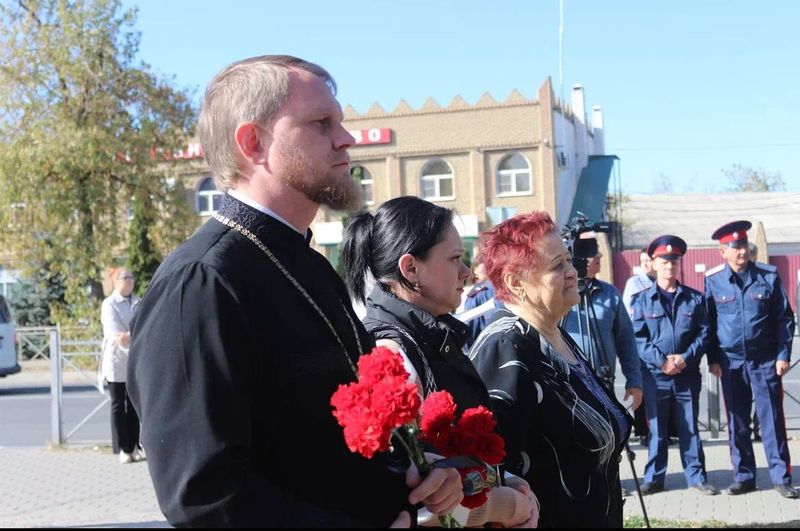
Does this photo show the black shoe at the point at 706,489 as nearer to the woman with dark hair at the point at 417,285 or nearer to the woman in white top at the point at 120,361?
the woman with dark hair at the point at 417,285

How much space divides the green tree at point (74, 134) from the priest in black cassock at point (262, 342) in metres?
22.6

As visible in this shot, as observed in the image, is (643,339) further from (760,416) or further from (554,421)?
(554,421)

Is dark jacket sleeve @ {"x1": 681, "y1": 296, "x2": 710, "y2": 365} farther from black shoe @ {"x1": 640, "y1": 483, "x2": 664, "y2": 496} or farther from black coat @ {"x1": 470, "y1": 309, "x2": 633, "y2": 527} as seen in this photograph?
black coat @ {"x1": 470, "y1": 309, "x2": 633, "y2": 527}

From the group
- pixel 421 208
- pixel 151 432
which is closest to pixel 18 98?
pixel 421 208

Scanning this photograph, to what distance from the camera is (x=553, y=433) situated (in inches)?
138

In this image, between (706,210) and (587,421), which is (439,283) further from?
(706,210)

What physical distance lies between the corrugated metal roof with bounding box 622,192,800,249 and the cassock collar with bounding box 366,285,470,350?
49.4 m

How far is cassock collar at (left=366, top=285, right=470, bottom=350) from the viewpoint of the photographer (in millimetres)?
3388

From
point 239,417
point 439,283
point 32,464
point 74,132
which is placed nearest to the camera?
point 239,417

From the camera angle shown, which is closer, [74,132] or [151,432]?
[151,432]

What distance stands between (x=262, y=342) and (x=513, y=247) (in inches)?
90.9

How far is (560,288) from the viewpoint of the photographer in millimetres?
4020

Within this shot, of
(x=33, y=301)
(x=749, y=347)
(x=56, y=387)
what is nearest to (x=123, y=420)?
(x=56, y=387)

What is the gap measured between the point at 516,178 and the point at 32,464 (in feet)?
101
